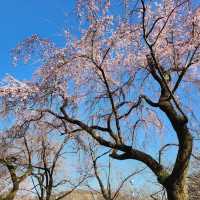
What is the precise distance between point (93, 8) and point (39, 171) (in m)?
12.4

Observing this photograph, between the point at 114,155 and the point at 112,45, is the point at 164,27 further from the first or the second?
the point at 114,155

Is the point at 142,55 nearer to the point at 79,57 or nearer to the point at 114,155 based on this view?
the point at 79,57

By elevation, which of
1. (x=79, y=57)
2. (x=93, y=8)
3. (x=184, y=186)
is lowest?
(x=184, y=186)

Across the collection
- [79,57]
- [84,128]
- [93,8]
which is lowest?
[84,128]

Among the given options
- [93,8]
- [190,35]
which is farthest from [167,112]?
[93,8]

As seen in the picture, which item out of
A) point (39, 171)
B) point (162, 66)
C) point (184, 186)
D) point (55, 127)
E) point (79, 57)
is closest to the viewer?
point (184, 186)

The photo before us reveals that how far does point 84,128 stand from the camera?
461 inches

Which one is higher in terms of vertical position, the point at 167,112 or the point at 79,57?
the point at 79,57

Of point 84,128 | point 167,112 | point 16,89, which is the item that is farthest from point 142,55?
point 16,89

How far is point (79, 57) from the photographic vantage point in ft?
36.7

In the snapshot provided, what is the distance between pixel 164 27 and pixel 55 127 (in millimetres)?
4102

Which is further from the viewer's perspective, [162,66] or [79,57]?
[162,66]

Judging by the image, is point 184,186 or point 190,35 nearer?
point 184,186

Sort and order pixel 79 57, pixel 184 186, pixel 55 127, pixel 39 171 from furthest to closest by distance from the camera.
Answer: pixel 39 171, pixel 55 127, pixel 79 57, pixel 184 186
